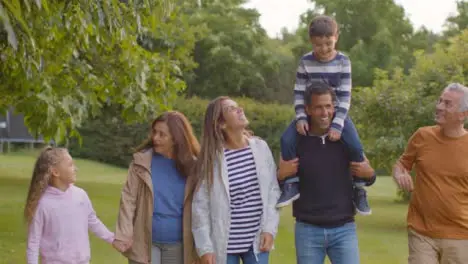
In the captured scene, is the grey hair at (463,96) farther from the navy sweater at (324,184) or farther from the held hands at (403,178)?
the navy sweater at (324,184)

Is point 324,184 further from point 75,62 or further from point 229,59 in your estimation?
point 229,59

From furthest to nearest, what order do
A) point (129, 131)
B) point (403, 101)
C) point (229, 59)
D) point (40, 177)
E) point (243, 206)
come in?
point (229, 59)
point (129, 131)
point (403, 101)
point (40, 177)
point (243, 206)

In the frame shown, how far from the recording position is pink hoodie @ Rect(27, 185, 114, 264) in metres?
6.20

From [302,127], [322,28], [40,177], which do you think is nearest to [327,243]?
[302,127]

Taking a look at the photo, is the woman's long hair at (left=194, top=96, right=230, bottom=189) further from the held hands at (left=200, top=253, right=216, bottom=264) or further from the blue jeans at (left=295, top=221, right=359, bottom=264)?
the blue jeans at (left=295, top=221, right=359, bottom=264)

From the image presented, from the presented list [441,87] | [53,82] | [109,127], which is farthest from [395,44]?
[53,82]

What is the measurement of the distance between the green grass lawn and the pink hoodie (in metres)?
7.11

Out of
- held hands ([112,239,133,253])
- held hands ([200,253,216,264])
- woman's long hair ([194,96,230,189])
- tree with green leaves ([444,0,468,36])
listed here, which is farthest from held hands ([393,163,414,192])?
tree with green leaves ([444,0,468,36])

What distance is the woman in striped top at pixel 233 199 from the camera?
5.84 m

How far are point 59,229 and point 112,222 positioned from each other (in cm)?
1259

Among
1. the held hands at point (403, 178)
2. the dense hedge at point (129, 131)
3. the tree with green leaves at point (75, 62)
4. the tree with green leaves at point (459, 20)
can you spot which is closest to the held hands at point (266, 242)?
the held hands at point (403, 178)

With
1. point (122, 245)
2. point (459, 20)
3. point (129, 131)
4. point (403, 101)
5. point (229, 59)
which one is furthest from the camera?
point (459, 20)

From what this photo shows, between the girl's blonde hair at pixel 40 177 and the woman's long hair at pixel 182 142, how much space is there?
72cm

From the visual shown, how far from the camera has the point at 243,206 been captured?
19.3 feet
